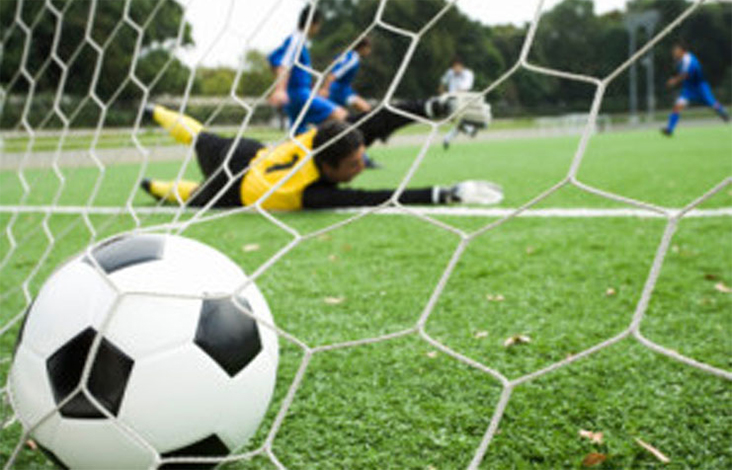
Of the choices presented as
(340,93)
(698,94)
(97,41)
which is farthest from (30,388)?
(698,94)

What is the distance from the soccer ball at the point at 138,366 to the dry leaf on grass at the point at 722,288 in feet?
5.35

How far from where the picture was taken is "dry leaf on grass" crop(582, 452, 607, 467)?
3.89ft

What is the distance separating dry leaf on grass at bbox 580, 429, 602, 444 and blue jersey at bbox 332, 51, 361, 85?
496cm

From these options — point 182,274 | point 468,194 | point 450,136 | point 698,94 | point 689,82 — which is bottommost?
point 450,136

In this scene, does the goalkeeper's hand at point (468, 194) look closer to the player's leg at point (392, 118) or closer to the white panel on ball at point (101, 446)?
the player's leg at point (392, 118)

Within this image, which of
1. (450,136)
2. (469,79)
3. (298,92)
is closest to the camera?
(298,92)

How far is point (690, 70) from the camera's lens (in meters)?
12.4

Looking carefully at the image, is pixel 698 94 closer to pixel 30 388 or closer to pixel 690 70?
pixel 690 70

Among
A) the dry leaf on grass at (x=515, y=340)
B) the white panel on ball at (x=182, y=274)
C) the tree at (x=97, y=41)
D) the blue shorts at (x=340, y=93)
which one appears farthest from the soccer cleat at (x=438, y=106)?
the blue shorts at (x=340, y=93)

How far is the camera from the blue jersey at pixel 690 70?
12.3 m

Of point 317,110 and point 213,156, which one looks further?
point 317,110

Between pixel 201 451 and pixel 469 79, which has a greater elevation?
pixel 201 451

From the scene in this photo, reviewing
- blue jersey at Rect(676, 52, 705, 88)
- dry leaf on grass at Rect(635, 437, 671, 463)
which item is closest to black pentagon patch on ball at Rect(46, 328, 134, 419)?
dry leaf on grass at Rect(635, 437, 671, 463)

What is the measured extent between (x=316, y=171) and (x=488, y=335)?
247 centimetres
